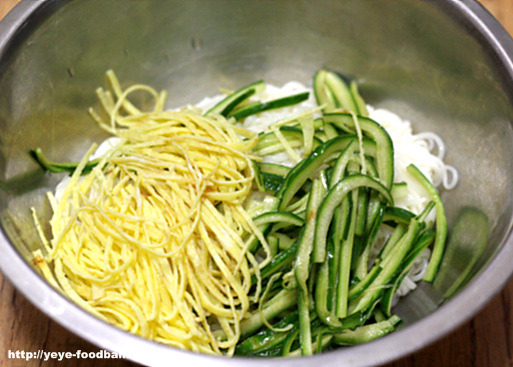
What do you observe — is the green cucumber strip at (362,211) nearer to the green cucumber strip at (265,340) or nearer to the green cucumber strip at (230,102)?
the green cucumber strip at (265,340)

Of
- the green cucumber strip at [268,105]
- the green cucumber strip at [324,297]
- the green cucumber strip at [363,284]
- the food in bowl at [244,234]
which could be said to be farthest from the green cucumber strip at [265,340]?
the green cucumber strip at [268,105]

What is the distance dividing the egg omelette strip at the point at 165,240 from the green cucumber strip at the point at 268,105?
0.89 feet

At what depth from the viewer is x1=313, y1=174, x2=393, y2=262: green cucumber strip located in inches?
71.8

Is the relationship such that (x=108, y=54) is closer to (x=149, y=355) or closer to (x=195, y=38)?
(x=195, y=38)

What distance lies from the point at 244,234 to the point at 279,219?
0.52 ft

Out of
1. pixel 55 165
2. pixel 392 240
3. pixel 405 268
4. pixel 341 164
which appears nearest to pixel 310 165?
pixel 341 164

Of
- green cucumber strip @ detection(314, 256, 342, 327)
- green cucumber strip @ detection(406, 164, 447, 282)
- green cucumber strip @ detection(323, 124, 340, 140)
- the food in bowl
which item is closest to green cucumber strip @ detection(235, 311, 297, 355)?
the food in bowl

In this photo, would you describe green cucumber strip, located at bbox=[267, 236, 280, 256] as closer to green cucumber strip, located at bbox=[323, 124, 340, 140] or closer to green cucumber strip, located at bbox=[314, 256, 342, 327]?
green cucumber strip, located at bbox=[314, 256, 342, 327]

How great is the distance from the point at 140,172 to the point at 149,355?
84cm

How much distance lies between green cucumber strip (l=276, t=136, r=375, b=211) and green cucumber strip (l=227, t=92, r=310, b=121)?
44 cm

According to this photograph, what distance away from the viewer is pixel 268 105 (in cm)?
237

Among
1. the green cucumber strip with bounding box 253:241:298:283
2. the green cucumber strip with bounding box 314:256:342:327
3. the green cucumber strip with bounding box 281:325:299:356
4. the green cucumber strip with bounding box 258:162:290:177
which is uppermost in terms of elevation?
the green cucumber strip with bounding box 258:162:290:177

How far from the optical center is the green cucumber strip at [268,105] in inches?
92.3

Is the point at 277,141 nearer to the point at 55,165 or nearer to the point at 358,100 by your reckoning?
the point at 358,100
